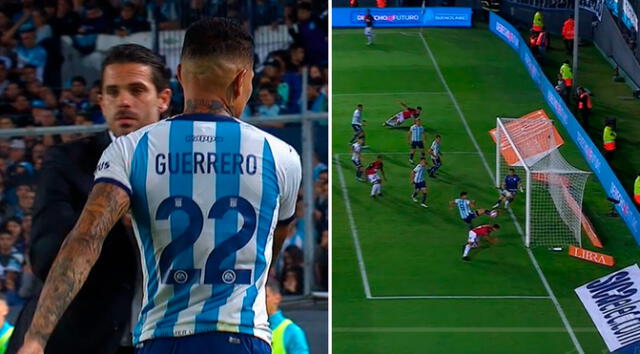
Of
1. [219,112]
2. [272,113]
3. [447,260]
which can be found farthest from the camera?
[447,260]

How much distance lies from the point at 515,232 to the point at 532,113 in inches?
25.5

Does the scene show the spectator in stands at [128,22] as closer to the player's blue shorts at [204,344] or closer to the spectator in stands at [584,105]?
the spectator in stands at [584,105]

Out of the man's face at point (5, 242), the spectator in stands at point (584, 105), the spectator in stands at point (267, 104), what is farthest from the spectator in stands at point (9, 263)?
the spectator in stands at point (584, 105)

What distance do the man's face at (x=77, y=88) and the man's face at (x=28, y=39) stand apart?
334mm

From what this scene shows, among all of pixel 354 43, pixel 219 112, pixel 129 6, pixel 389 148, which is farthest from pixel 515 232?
pixel 219 112

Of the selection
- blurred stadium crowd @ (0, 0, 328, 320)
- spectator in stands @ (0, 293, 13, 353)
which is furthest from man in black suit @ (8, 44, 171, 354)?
blurred stadium crowd @ (0, 0, 328, 320)

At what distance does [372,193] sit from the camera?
649cm

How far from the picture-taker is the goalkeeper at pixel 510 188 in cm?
655

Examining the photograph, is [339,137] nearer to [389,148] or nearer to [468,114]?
[389,148]

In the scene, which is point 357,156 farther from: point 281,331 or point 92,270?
point 92,270

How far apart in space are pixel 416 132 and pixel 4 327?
281 centimetres

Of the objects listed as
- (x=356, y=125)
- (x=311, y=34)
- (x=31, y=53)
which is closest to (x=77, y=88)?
(x=31, y=53)

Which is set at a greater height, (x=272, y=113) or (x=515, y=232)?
(x=272, y=113)

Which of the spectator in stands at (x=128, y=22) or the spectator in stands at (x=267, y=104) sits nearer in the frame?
the spectator in stands at (x=267, y=104)
